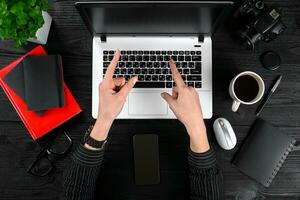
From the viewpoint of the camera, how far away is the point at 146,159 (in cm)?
107

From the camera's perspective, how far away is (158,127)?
1090mm

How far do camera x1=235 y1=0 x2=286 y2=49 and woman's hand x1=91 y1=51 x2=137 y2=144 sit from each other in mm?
381

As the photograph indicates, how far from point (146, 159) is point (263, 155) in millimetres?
361

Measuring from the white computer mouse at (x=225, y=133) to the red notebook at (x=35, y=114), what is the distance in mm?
428

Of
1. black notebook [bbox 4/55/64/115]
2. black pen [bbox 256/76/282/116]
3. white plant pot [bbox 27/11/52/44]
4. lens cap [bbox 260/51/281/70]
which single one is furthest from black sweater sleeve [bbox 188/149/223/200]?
white plant pot [bbox 27/11/52/44]

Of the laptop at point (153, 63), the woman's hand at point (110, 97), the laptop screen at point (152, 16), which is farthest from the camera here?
the laptop at point (153, 63)

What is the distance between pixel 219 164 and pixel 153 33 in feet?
1.48

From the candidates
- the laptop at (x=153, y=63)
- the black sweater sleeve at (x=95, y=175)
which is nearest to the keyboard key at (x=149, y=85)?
the laptop at (x=153, y=63)

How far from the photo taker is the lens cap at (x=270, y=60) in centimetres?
109

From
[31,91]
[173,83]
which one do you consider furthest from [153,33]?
[31,91]

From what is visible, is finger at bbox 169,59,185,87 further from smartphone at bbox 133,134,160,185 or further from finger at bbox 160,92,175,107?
smartphone at bbox 133,134,160,185

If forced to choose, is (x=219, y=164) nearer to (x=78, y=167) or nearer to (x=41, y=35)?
(x=78, y=167)

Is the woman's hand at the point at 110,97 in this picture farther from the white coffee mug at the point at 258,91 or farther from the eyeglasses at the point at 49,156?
the white coffee mug at the point at 258,91

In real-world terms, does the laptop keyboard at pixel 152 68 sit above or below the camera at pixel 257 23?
below
